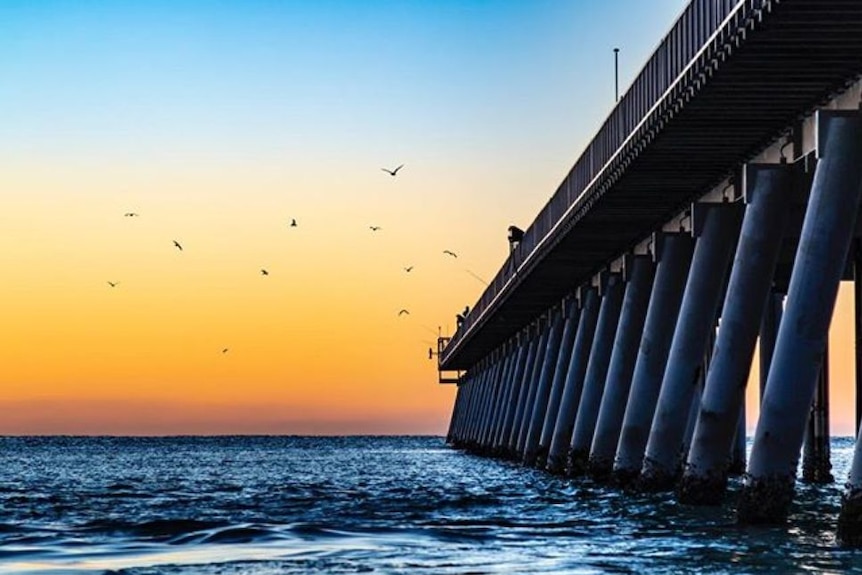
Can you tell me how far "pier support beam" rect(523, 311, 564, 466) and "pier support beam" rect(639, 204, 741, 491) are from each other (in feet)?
92.4

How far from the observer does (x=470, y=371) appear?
412 feet

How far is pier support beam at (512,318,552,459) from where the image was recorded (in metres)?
70.4

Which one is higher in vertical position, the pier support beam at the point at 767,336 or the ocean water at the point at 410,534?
the pier support beam at the point at 767,336

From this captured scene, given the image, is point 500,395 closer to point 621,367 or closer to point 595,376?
point 595,376

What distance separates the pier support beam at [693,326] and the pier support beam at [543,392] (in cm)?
2817

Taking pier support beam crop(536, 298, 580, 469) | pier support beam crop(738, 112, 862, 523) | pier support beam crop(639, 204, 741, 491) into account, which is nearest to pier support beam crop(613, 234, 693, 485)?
pier support beam crop(639, 204, 741, 491)

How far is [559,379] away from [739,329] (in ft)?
97.0

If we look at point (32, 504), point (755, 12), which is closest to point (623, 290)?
point (32, 504)

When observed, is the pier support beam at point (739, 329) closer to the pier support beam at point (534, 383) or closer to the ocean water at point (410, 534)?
the ocean water at point (410, 534)

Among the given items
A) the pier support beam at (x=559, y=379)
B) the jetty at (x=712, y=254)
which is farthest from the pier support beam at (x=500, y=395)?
the pier support beam at (x=559, y=379)

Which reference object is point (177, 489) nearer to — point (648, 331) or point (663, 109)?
point (648, 331)

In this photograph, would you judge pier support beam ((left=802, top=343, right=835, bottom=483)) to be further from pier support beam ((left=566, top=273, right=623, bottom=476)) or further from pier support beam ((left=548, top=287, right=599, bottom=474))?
pier support beam ((left=548, top=287, right=599, bottom=474))

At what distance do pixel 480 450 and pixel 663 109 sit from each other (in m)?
70.7

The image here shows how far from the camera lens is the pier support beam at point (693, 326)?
35.8m
